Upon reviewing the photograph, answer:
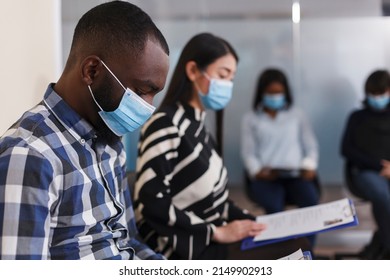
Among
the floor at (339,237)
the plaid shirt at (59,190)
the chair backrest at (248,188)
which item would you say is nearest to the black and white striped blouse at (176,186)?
the plaid shirt at (59,190)

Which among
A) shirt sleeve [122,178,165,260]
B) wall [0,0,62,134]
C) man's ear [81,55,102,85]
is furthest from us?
shirt sleeve [122,178,165,260]

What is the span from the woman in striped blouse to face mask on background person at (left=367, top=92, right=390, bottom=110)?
1431mm

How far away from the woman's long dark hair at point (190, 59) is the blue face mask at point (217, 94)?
0.15ft

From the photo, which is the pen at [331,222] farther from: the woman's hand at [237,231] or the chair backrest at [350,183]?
the chair backrest at [350,183]

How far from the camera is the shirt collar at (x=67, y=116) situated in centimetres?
89

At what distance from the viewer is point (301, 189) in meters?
2.62

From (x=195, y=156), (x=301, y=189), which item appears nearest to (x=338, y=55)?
(x=301, y=189)

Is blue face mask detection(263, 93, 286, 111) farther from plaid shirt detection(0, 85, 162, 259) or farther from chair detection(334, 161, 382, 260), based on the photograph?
plaid shirt detection(0, 85, 162, 259)

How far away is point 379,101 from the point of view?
268cm

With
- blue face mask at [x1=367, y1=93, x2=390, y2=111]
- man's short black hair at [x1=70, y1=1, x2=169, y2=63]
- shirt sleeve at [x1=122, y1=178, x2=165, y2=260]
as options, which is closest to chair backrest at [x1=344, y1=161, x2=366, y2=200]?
blue face mask at [x1=367, y1=93, x2=390, y2=111]

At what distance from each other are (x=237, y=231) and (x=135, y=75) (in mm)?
622

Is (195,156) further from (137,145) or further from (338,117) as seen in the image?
(338,117)

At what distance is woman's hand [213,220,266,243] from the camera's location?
4.53 feet
